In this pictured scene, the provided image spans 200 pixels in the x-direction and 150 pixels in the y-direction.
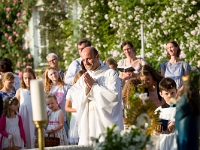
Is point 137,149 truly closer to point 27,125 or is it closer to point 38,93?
point 38,93

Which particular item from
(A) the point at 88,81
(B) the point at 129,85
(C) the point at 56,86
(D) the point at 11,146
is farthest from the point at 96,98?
(C) the point at 56,86

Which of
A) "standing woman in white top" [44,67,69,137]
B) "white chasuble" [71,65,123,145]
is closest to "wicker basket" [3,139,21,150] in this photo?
"standing woman in white top" [44,67,69,137]

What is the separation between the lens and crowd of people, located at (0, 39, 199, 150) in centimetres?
632

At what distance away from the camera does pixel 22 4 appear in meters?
19.9

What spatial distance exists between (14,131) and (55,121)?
0.71 metres

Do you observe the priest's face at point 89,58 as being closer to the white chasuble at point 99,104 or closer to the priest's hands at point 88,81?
the white chasuble at point 99,104

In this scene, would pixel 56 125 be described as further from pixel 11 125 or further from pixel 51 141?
pixel 11 125

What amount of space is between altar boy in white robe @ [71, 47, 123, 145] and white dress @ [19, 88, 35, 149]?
2.04 m

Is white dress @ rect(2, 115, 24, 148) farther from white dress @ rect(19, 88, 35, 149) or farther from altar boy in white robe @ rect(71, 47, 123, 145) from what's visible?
altar boy in white robe @ rect(71, 47, 123, 145)

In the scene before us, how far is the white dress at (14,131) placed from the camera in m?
9.16

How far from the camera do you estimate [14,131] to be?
30.3ft

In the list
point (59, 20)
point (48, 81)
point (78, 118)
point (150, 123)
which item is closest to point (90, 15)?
point (59, 20)

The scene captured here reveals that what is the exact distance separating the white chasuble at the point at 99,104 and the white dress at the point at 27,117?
1.99 metres

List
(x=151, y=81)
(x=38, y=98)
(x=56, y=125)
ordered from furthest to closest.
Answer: (x=56, y=125), (x=151, y=81), (x=38, y=98)
